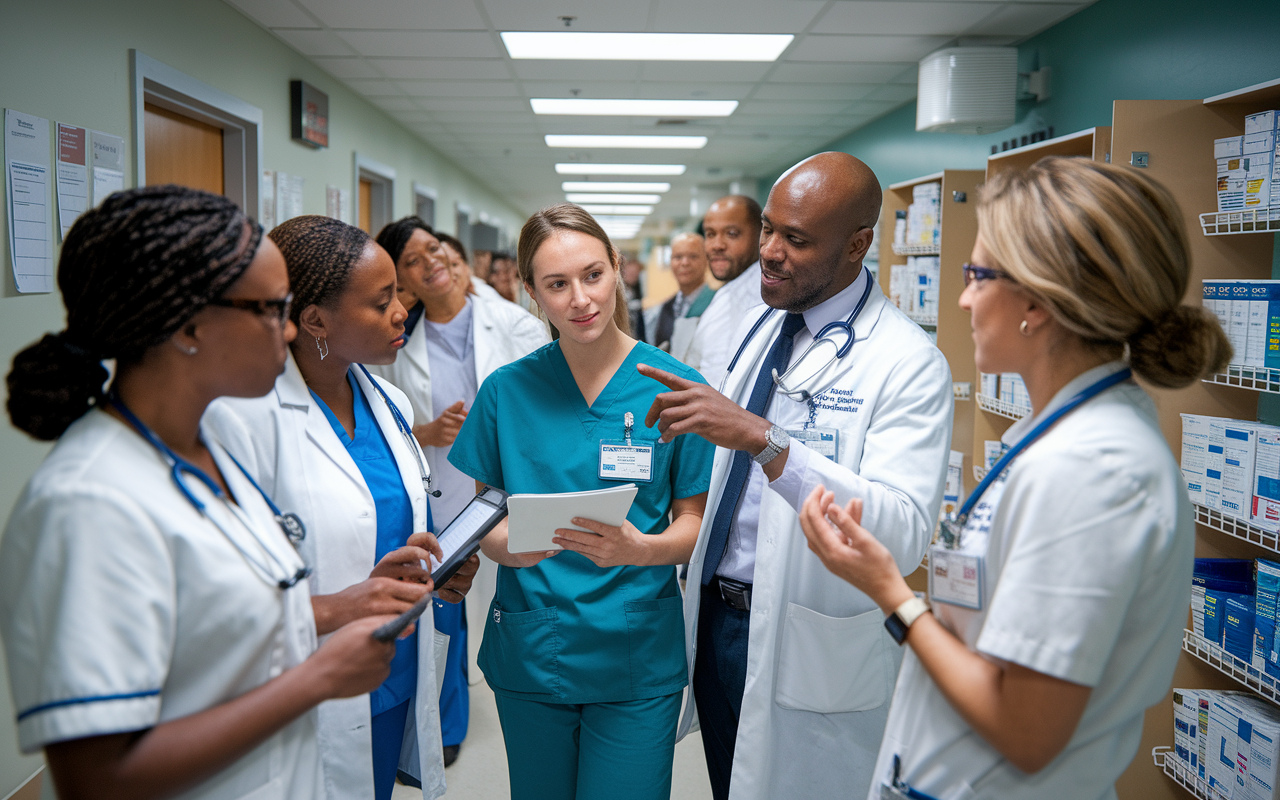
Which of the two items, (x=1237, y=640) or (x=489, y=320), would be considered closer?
(x=1237, y=640)

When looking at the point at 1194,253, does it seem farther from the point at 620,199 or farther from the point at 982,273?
the point at 620,199

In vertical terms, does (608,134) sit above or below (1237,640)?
above

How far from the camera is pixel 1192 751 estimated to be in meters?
2.36

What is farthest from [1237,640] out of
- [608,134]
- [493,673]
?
[608,134]

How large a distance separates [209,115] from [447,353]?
1.82 m

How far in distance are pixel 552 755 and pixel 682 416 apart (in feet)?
2.50

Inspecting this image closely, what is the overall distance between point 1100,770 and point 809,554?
27.7 inches

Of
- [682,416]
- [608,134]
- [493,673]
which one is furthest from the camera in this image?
[608,134]

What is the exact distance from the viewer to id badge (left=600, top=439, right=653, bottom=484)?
64.5 inches

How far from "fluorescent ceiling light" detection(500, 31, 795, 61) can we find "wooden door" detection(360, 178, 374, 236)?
2.34 meters

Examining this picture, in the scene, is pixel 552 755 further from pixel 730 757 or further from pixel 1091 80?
pixel 1091 80

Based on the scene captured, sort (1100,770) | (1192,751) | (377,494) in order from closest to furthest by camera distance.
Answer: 1. (1100,770)
2. (377,494)
3. (1192,751)

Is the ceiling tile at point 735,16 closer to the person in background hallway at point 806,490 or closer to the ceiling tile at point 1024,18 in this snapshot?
the ceiling tile at point 1024,18

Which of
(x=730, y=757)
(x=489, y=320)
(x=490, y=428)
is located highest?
(x=489, y=320)
